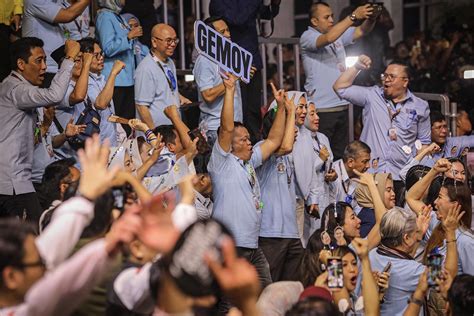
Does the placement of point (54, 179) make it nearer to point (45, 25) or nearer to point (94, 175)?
point (94, 175)

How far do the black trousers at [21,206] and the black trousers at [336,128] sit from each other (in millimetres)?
3337

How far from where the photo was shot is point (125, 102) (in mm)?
8766

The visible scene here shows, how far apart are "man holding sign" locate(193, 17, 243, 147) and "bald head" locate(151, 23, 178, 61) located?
0.86ft

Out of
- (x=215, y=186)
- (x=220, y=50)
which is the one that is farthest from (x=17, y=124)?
(x=220, y=50)

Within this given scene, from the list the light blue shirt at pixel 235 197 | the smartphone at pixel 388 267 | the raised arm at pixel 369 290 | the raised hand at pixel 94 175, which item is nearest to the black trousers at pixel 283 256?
the light blue shirt at pixel 235 197

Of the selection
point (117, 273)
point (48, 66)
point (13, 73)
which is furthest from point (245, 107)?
point (117, 273)

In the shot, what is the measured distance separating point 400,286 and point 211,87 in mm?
2846

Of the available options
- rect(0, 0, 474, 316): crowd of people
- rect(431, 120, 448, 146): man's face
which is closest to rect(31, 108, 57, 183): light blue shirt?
rect(0, 0, 474, 316): crowd of people

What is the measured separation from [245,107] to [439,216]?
9.29 feet

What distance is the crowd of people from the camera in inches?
152

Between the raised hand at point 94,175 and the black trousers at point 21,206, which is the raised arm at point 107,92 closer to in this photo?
the black trousers at point 21,206

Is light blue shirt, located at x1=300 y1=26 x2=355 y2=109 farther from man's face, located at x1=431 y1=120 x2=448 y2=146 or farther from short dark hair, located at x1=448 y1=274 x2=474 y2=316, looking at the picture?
short dark hair, located at x1=448 y1=274 x2=474 y2=316

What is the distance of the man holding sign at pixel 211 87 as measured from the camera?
8.35m

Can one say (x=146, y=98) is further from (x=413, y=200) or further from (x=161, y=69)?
(x=413, y=200)
